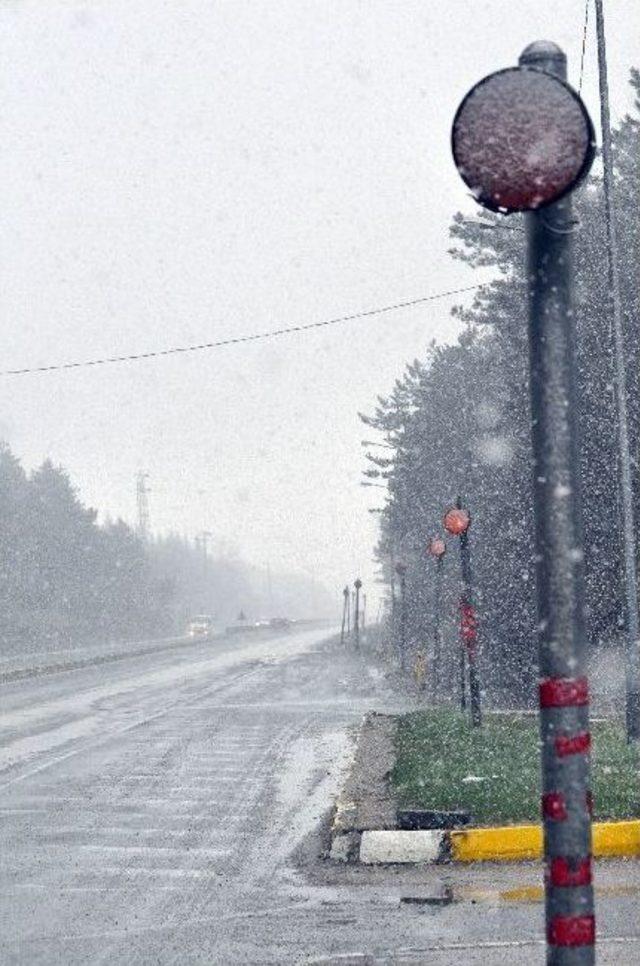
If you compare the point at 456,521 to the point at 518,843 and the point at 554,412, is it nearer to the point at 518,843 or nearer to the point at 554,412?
the point at 518,843

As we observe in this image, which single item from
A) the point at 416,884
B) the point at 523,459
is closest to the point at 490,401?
the point at 523,459

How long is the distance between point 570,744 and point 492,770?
9.54 m

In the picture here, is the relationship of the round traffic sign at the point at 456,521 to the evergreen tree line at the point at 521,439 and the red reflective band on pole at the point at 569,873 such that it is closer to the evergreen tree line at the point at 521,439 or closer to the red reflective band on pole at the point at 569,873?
the evergreen tree line at the point at 521,439

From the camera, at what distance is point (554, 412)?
10.9 feet

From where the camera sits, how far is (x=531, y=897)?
788 cm

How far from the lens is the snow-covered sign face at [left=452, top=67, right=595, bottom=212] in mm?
3174

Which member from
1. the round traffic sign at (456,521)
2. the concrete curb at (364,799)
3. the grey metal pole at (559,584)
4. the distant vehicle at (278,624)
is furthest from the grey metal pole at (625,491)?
the distant vehicle at (278,624)

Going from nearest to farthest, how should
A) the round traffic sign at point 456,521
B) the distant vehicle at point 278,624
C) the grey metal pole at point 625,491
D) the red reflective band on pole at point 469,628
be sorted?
1. the grey metal pole at point 625,491
2. the round traffic sign at point 456,521
3. the red reflective band on pole at point 469,628
4. the distant vehicle at point 278,624

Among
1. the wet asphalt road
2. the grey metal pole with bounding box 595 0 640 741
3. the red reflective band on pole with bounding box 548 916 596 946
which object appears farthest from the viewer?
the grey metal pole with bounding box 595 0 640 741

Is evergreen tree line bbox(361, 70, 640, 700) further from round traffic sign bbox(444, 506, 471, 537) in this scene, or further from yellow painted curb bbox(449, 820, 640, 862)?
yellow painted curb bbox(449, 820, 640, 862)

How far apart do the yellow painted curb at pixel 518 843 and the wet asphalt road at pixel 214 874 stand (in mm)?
257

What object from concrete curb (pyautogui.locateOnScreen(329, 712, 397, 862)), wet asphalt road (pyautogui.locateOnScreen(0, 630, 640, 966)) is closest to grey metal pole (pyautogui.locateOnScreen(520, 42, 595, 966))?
wet asphalt road (pyautogui.locateOnScreen(0, 630, 640, 966))

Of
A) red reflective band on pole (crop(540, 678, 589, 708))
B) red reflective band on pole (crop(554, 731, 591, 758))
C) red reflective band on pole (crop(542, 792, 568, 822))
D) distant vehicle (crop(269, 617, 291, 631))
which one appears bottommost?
distant vehicle (crop(269, 617, 291, 631))

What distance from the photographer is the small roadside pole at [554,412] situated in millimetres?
3088
